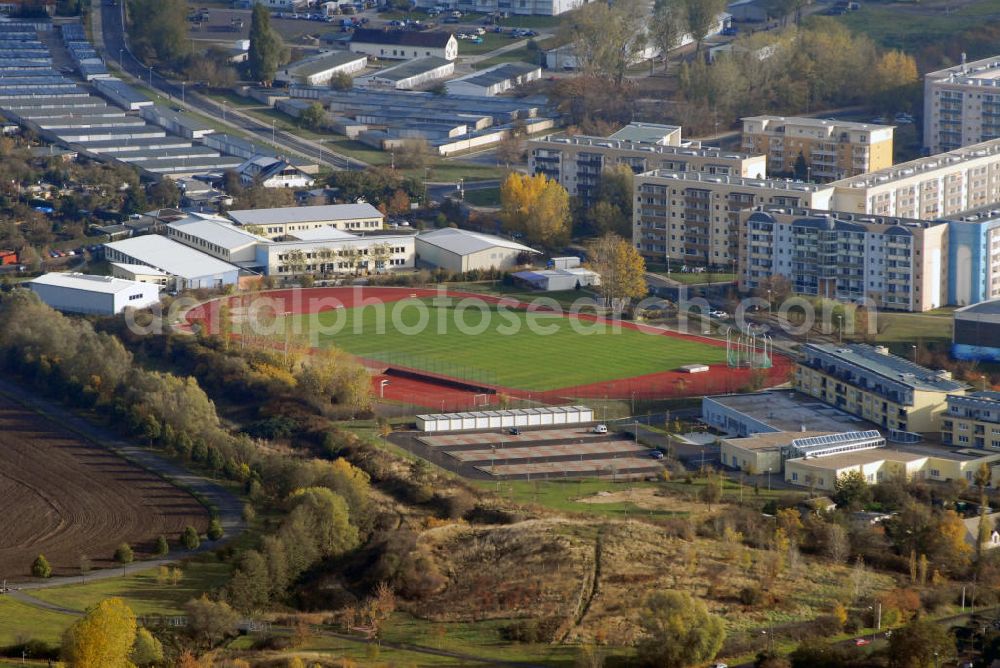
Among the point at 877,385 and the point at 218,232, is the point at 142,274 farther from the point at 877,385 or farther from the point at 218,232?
the point at 877,385

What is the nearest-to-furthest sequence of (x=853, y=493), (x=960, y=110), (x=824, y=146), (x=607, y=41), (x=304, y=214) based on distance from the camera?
1. (x=853, y=493)
2. (x=304, y=214)
3. (x=824, y=146)
4. (x=960, y=110)
5. (x=607, y=41)

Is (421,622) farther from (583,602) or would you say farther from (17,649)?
(17,649)

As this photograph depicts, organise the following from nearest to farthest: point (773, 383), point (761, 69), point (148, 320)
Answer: point (773, 383)
point (148, 320)
point (761, 69)

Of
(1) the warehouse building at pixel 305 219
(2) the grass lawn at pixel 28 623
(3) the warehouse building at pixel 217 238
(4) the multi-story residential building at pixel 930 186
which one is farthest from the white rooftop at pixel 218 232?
(2) the grass lawn at pixel 28 623

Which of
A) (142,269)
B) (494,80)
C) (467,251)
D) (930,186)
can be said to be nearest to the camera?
(142,269)

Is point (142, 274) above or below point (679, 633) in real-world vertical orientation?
above

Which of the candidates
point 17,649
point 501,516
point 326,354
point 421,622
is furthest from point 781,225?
point 17,649

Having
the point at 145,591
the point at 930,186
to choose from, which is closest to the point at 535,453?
the point at 145,591

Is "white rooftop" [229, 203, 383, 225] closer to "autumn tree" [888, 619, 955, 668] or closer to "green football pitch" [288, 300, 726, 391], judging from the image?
"green football pitch" [288, 300, 726, 391]
